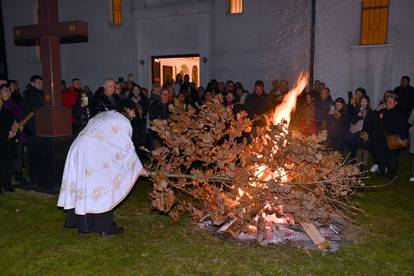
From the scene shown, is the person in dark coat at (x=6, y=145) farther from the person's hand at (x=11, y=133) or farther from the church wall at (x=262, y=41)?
the church wall at (x=262, y=41)

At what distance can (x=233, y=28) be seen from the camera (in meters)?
14.9

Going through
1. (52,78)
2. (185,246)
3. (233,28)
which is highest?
(233,28)

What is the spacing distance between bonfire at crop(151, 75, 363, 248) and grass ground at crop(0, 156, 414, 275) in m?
0.34

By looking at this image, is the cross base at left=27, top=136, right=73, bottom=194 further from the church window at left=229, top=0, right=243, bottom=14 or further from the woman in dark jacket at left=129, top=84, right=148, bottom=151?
the church window at left=229, top=0, right=243, bottom=14

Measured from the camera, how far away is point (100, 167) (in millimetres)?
5316

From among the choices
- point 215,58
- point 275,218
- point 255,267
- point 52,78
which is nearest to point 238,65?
point 215,58

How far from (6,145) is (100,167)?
3462mm

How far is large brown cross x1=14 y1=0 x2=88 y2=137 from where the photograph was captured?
7.61 m

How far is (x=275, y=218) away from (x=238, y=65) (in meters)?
9.67

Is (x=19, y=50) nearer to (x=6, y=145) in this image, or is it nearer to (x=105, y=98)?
(x=6, y=145)

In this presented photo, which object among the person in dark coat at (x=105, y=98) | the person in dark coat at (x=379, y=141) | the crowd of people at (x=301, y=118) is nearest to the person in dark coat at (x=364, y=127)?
the crowd of people at (x=301, y=118)

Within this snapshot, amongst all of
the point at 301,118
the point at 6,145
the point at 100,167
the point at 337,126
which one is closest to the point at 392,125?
the point at 337,126

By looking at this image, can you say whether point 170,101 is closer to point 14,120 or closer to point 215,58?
point 14,120

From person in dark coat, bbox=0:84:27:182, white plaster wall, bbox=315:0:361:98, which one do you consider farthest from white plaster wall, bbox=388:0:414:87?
person in dark coat, bbox=0:84:27:182
